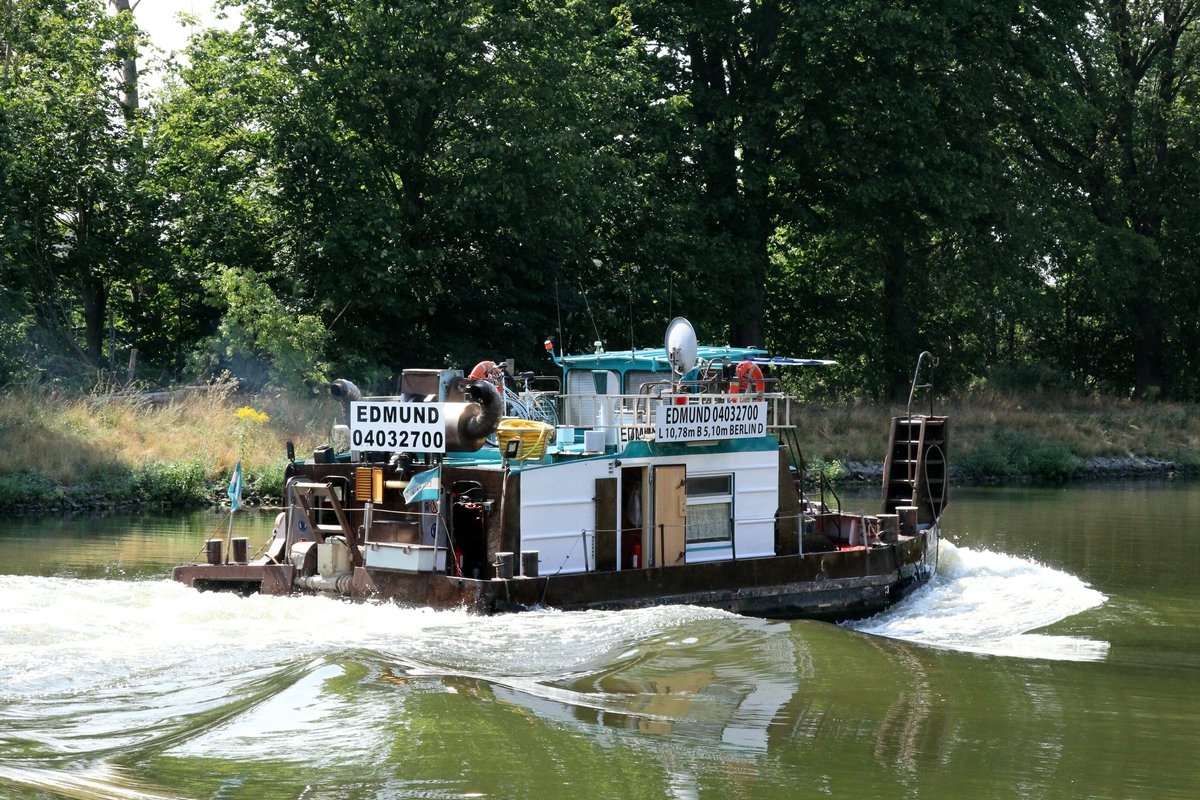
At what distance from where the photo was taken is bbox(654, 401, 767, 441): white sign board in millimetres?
19000

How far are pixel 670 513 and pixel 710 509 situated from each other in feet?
2.78

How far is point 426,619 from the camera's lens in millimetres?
16859

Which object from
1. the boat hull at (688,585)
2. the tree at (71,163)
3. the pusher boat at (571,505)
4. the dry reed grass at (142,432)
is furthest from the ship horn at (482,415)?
the tree at (71,163)

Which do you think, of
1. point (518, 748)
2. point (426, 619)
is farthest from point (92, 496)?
point (518, 748)

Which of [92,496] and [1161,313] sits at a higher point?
[1161,313]

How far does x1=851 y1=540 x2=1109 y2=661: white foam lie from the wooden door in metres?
2.79

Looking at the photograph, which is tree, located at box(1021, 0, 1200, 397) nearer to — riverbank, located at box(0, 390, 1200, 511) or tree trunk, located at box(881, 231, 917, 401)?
tree trunk, located at box(881, 231, 917, 401)

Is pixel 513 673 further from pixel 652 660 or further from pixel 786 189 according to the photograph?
pixel 786 189

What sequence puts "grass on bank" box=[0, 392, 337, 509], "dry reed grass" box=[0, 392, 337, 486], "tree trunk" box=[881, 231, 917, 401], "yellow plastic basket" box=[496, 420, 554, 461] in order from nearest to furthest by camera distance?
"yellow plastic basket" box=[496, 420, 554, 461]
"grass on bank" box=[0, 392, 337, 509]
"dry reed grass" box=[0, 392, 337, 486]
"tree trunk" box=[881, 231, 917, 401]

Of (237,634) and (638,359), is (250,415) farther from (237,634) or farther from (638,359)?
(237,634)

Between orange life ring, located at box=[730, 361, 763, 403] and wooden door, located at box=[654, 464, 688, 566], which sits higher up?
orange life ring, located at box=[730, 361, 763, 403]

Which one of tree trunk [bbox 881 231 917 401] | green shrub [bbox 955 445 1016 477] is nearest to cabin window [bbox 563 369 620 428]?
green shrub [bbox 955 445 1016 477]

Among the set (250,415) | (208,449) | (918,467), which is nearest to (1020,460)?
(918,467)

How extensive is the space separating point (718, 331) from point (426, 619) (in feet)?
106
